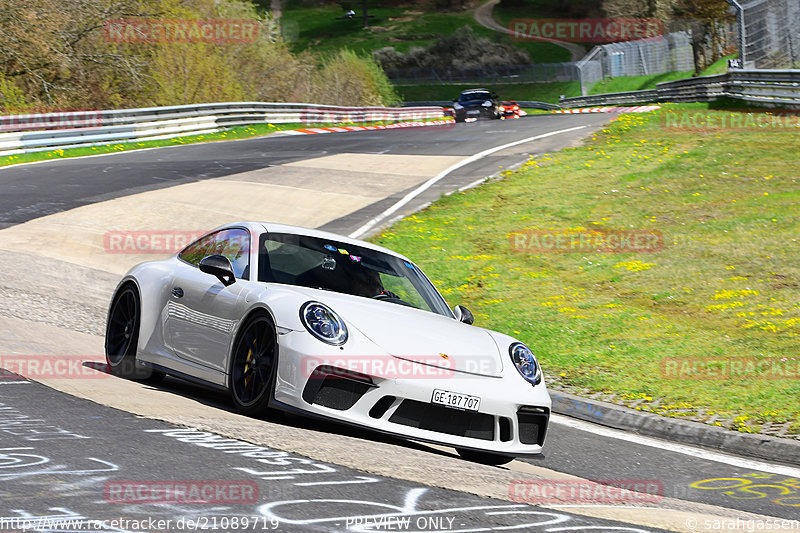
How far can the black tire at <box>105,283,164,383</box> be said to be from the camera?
27.1ft

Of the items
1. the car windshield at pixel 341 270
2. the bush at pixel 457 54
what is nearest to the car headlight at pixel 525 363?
the car windshield at pixel 341 270

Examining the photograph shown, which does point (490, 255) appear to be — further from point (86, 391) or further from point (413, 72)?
point (413, 72)

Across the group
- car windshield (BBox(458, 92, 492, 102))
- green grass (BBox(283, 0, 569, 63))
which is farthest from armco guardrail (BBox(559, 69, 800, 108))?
green grass (BBox(283, 0, 569, 63))

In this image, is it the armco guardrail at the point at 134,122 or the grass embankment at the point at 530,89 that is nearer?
the armco guardrail at the point at 134,122

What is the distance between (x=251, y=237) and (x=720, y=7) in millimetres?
51355

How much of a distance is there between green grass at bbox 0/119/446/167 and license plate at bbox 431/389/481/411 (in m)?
21.2

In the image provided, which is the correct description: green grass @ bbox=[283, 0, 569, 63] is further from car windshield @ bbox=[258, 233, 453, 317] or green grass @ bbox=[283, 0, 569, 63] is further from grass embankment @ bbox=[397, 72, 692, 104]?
car windshield @ bbox=[258, 233, 453, 317]

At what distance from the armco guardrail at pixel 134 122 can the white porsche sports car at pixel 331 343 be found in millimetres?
20036

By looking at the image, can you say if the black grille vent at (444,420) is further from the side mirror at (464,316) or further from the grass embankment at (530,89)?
the grass embankment at (530,89)

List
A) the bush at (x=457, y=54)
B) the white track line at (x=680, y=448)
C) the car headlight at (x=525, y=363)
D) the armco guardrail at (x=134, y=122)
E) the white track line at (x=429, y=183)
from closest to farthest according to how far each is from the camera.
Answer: the car headlight at (x=525, y=363), the white track line at (x=680, y=448), the white track line at (x=429, y=183), the armco guardrail at (x=134, y=122), the bush at (x=457, y=54)

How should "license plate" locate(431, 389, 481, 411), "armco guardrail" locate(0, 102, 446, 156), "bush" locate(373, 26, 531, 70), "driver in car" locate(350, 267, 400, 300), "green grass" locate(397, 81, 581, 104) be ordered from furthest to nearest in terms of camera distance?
"bush" locate(373, 26, 531, 70) → "green grass" locate(397, 81, 581, 104) → "armco guardrail" locate(0, 102, 446, 156) → "driver in car" locate(350, 267, 400, 300) → "license plate" locate(431, 389, 481, 411)

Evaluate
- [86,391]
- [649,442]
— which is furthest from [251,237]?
[649,442]

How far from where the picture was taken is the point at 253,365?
675 centimetres

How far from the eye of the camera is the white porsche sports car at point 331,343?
20.8 ft
